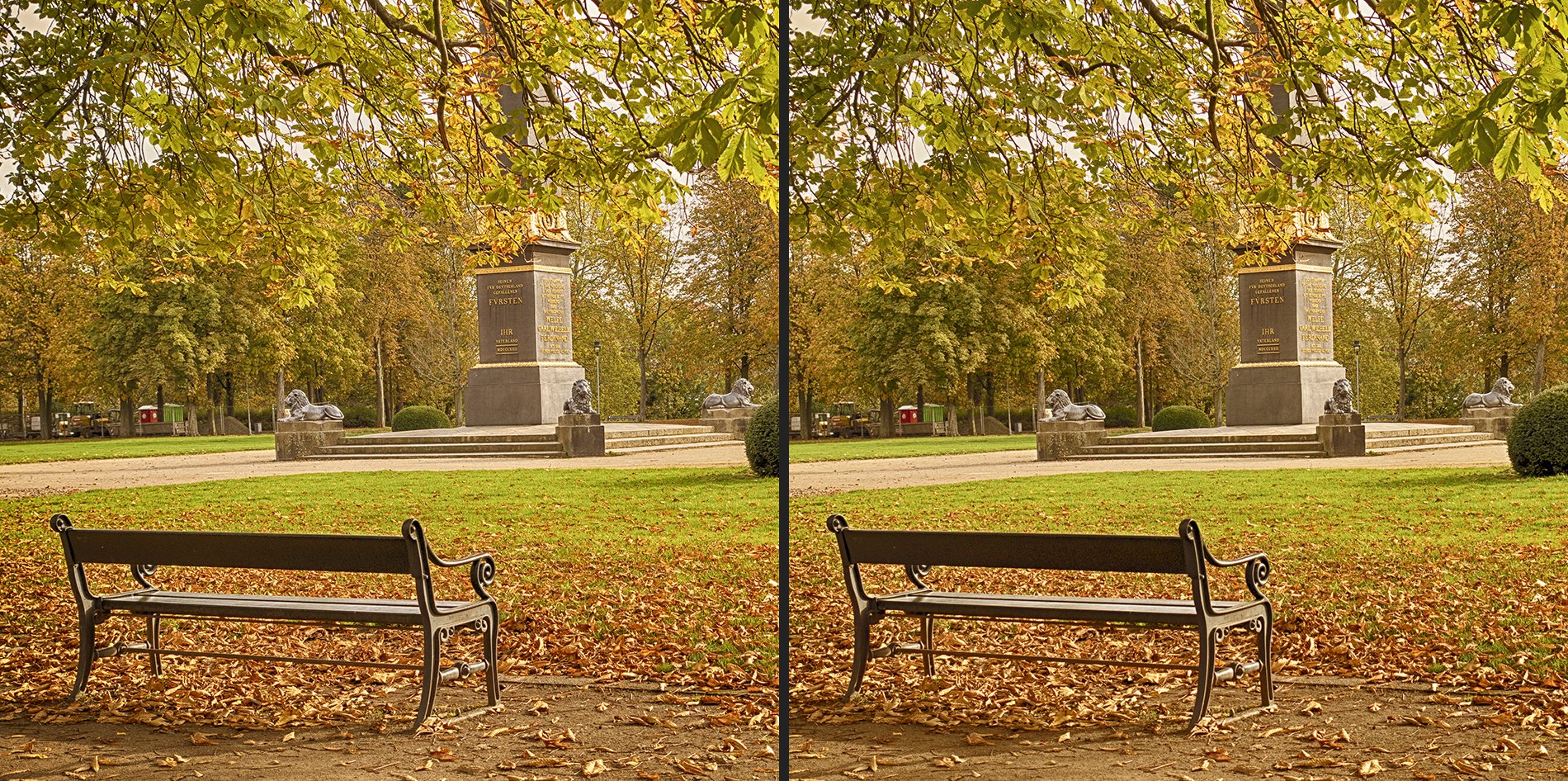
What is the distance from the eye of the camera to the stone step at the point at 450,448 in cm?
1914

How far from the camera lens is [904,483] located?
1452cm

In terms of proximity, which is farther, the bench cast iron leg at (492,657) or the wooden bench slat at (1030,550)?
the bench cast iron leg at (492,657)

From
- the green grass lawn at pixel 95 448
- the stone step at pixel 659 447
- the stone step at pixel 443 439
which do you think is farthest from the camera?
the stone step at pixel 659 447

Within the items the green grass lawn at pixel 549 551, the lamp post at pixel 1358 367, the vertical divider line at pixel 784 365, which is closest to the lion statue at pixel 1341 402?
the lamp post at pixel 1358 367

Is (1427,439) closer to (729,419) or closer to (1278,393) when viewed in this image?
(1278,393)

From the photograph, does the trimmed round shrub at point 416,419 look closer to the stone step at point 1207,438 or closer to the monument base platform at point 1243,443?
the monument base platform at point 1243,443

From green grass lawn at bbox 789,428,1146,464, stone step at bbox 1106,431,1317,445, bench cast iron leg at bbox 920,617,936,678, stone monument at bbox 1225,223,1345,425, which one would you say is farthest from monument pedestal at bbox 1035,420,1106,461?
bench cast iron leg at bbox 920,617,936,678

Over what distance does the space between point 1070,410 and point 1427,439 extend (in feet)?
15.2

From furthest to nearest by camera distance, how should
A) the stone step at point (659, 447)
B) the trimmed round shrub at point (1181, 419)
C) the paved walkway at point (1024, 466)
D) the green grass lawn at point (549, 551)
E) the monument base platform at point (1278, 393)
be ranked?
1. the monument base platform at point (1278, 393)
2. the stone step at point (659, 447)
3. the trimmed round shrub at point (1181, 419)
4. the paved walkway at point (1024, 466)
5. the green grass lawn at point (549, 551)

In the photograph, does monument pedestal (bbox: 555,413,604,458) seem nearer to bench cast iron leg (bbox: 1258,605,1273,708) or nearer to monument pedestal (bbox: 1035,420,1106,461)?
monument pedestal (bbox: 1035,420,1106,461)

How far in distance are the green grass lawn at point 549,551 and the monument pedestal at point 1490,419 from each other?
7220 millimetres

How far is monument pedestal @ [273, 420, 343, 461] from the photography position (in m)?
17.8

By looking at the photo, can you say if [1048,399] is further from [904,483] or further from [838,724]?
[838,724]

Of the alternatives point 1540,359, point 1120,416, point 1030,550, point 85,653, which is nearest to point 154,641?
point 85,653
